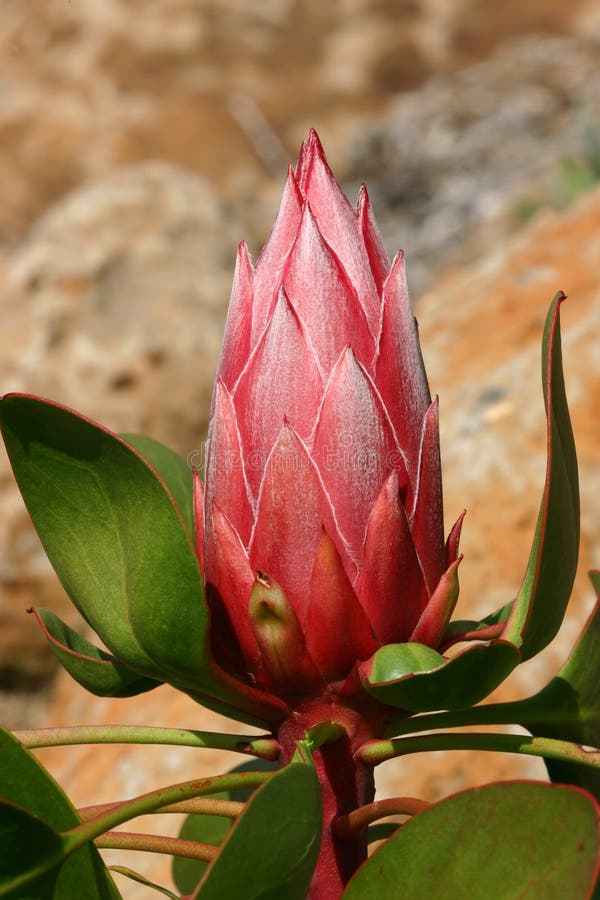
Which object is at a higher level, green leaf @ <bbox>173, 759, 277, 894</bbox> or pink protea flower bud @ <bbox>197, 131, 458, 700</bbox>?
pink protea flower bud @ <bbox>197, 131, 458, 700</bbox>

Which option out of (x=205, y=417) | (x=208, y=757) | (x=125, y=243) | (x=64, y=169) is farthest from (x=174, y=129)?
(x=208, y=757)

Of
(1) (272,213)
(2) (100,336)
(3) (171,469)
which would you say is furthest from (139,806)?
(1) (272,213)

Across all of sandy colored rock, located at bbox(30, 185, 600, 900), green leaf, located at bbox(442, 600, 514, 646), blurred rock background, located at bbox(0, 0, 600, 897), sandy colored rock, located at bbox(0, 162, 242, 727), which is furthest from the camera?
sandy colored rock, located at bbox(0, 162, 242, 727)

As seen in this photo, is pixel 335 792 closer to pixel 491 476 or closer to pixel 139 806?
pixel 139 806

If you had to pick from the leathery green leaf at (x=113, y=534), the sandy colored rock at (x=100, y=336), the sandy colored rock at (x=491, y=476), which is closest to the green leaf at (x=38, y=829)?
the leathery green leaf at (x=113, y=534)

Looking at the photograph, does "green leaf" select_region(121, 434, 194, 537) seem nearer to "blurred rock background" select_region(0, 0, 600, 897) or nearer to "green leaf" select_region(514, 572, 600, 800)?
"green leaf" select_region(514, 572, 600, 800)

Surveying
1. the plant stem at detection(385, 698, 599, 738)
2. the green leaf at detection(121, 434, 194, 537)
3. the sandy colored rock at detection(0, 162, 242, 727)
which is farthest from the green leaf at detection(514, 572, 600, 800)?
the sandy colored rock at detection(0, 162, 242, 727)
